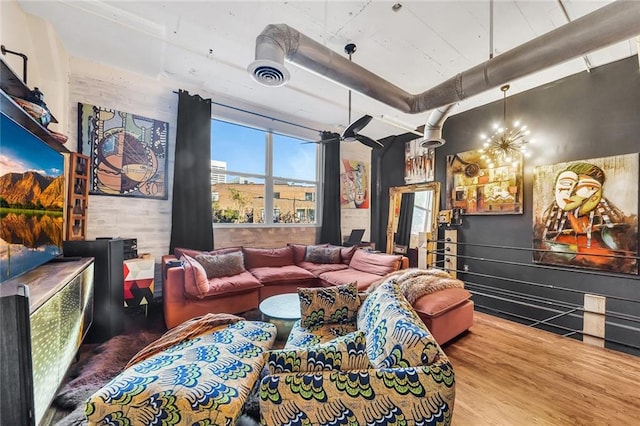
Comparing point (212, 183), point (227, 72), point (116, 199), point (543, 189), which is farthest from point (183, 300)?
point (543, 189)

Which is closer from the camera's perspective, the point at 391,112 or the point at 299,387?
the point at 299,387

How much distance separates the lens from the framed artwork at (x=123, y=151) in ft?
10.7

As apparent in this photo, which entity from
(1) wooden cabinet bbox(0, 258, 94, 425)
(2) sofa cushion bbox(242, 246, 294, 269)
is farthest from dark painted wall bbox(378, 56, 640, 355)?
(1) wooden cabinet bbox(0, 258, 94, 425)

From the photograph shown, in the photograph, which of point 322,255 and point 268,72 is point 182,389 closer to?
point 268,72

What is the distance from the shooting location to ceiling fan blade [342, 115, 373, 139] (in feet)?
10.9

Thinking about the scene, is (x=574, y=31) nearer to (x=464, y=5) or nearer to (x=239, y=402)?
(x=464, y=5)

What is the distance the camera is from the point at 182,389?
1169mm

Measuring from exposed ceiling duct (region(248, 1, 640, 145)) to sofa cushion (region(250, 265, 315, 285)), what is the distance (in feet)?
8.14

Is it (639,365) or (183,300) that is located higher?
(183,300)

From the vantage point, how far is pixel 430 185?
5.30 m

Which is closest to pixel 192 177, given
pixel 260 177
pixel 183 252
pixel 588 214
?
pixel 183 252

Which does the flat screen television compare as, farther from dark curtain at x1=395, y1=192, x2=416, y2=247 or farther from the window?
dark curtain at x1=395, y1=192, x2=416, y2=247

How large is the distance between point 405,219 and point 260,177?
131 inches

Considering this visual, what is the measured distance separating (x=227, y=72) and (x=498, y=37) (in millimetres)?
3265
